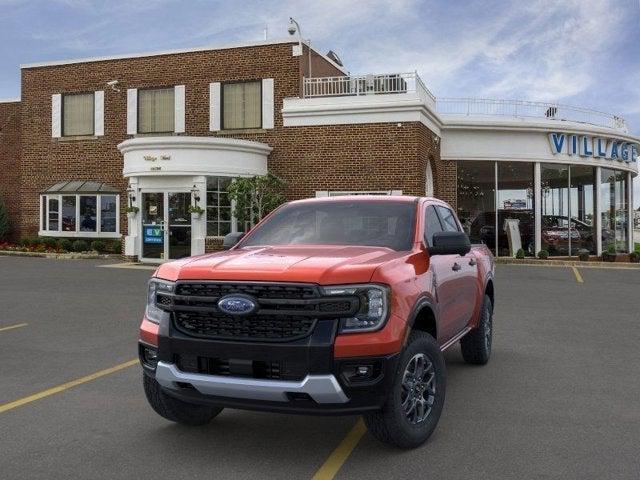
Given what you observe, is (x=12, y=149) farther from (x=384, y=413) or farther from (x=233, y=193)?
(x=384, y=413)

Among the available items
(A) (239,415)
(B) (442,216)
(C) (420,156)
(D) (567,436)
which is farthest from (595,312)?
(C) (420,156)

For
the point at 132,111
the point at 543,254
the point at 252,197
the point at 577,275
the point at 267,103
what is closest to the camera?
the point at 577,275

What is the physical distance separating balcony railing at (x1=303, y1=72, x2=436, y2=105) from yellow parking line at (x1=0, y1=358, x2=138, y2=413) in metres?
16.4

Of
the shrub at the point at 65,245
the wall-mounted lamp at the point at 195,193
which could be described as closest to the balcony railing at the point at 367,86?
the wall-mounted lamp at the point at 195,193

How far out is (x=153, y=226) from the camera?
2166 centimetres

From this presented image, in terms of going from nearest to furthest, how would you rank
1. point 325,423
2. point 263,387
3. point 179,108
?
1. point 263,387
2. point 325,423
3. point 179,108

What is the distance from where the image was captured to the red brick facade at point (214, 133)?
21.6m

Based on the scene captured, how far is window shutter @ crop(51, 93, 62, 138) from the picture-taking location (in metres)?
26.2

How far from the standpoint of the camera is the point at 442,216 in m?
6.27

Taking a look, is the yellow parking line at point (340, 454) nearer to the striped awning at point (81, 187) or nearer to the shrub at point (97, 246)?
the shrub at point (97, 246)

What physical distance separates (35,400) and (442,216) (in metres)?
3.99

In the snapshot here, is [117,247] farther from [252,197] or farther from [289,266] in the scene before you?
[289,266]

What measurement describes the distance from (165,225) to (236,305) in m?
18.1

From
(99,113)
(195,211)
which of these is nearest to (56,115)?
(99,113)
